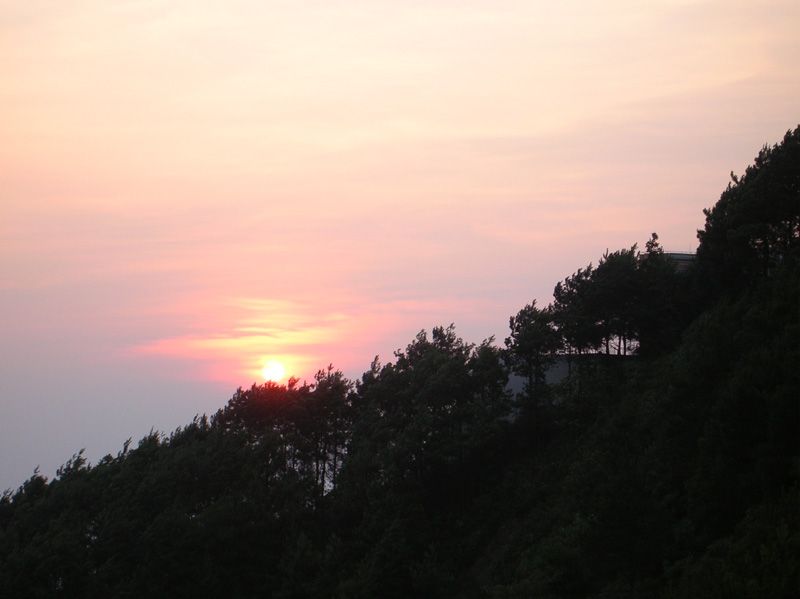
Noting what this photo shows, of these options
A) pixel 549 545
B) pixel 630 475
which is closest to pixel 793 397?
pixel 630 475

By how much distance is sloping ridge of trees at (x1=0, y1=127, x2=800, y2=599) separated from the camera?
2684 centimetres

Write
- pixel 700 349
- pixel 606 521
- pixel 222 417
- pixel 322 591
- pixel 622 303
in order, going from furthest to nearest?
pixel 222 417
pixel 622 303
pixel 322 591
pixel 700 349
pixel 606 521

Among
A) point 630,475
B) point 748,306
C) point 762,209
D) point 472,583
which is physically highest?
point 762,209

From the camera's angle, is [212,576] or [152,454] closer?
[212,576]

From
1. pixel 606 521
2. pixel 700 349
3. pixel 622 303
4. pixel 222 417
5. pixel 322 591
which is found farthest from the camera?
pixel 222 417

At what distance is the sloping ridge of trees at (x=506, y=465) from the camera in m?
26.8

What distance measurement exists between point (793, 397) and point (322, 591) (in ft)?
81.6

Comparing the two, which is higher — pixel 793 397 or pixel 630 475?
pixel 793 397

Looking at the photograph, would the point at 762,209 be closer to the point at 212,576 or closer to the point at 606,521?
the point at 606,521

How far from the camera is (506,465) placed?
47.3 m

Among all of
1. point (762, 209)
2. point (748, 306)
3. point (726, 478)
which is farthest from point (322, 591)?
point (762, 209)

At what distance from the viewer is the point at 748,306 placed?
1294 inches

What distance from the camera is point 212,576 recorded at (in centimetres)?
3981

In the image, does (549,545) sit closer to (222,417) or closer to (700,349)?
(700,349)
